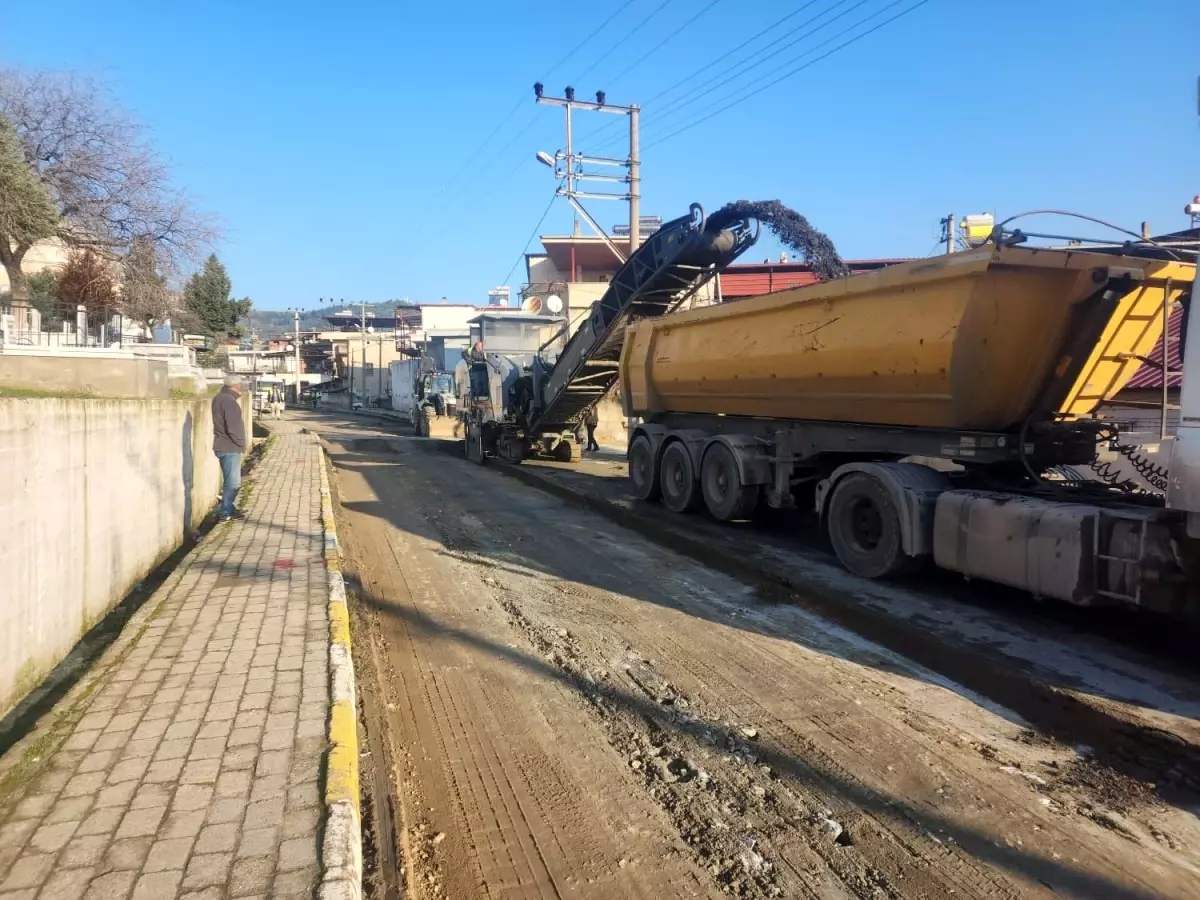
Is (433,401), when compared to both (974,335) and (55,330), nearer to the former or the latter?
(55,330)

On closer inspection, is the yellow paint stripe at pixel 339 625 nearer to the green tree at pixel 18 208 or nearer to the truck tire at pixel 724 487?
the truck tire at pixel 724 487

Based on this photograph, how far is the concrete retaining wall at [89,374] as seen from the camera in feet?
41.5

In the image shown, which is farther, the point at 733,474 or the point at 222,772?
the point at 733,474

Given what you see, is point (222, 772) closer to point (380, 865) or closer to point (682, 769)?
point (380, 865)

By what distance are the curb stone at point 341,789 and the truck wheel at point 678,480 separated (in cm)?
648

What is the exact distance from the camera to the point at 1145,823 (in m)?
3.55

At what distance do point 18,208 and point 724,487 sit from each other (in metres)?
17.5

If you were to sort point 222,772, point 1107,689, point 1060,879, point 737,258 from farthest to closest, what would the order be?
point 737,258
point 1107,689
point 222,772
point 1060,879

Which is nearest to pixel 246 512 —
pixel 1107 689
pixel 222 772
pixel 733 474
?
pixel 733 474

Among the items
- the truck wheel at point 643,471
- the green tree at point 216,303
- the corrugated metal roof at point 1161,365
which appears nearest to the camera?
the corrugated metal roof at point 1161,365

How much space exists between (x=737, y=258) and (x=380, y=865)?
10.2 metres

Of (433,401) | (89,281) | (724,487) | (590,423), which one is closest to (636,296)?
(724,487)

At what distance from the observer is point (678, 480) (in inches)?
460

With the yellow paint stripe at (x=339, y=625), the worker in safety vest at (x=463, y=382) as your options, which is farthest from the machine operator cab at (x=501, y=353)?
the yellow paint stripe at (x=339, y=625)
